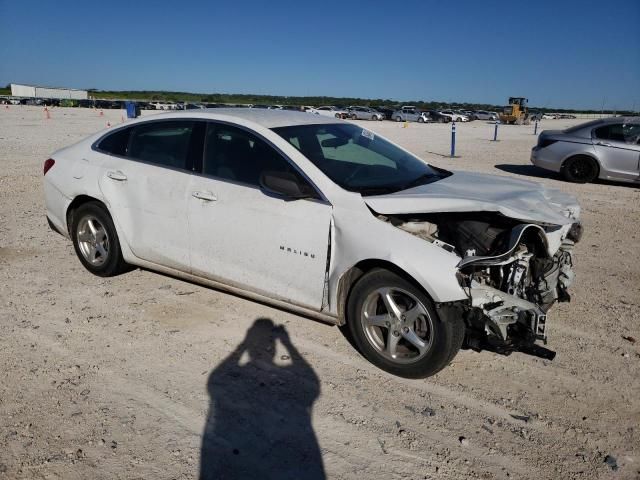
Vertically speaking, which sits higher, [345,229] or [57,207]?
[345,229]

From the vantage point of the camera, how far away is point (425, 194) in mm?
3477

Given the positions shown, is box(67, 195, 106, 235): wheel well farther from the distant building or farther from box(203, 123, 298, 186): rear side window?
the distant building

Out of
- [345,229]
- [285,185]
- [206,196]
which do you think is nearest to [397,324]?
[345,229]

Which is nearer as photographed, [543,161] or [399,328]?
[399,328]

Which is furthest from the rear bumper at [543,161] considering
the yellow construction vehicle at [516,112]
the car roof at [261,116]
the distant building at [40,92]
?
the distant building at [40,92]

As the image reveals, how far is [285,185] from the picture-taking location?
11.3 ft

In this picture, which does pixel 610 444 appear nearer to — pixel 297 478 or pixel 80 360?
pixel 297 478

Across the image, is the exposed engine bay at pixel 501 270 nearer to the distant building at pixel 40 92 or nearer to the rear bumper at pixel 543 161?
the rear bumper at pixel 543 161

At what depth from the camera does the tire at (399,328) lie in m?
3.20

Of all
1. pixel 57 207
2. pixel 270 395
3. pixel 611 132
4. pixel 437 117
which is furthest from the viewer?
pixel 437 117

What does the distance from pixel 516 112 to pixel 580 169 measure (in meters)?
48.4

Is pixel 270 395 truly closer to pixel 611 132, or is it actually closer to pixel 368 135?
pixel 368 135

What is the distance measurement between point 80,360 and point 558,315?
12.6 feet

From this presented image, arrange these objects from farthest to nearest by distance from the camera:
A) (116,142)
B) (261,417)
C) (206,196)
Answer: (116,142) < (206,196) < (261,417)
